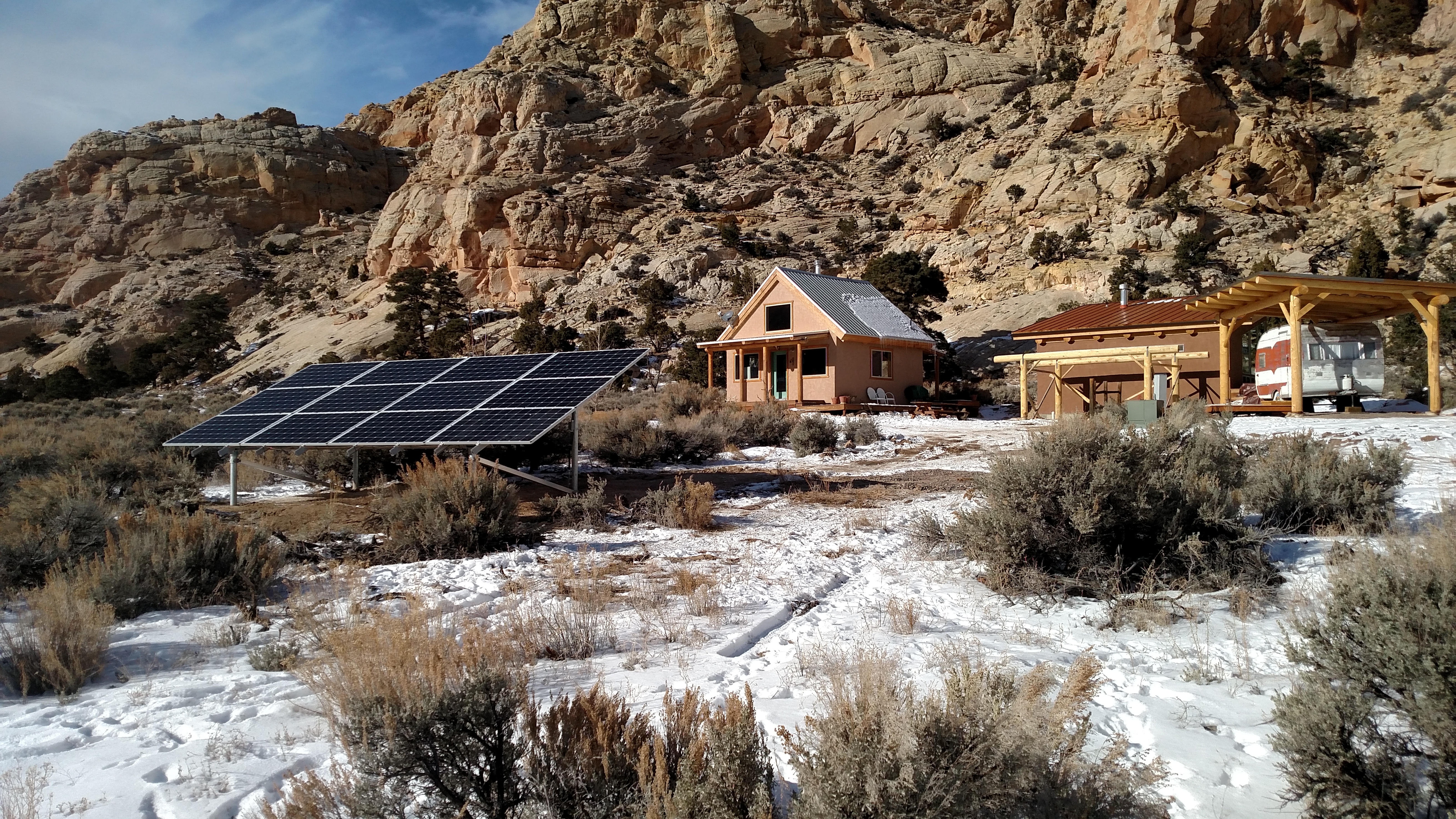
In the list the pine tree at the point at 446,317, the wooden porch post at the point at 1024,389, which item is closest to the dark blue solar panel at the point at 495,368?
the wooden porch post at the point at 1024,389

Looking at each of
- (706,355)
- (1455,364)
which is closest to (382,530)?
(706,355)

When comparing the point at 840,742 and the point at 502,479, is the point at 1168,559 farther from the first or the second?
the point at 502,479

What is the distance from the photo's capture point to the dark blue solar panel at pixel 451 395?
10867mm

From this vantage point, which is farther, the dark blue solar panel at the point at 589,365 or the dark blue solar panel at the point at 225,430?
the dark blue solar panel at the point at 589,365

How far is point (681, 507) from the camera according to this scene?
9438 mm

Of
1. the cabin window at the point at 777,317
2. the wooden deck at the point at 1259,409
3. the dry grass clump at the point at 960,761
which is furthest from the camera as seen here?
the cabin window at the point at 777,317

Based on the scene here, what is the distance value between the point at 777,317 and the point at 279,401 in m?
19.3

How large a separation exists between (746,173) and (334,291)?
3609 cm

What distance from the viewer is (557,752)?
9.39 feet

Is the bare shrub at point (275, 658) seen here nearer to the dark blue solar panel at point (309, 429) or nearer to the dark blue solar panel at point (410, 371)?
the dark blue solar panel at point (309, 429)

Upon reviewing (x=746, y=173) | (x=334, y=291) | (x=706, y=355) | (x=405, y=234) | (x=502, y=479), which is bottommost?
(x=502, y=479)

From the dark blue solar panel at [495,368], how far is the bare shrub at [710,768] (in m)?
9.42

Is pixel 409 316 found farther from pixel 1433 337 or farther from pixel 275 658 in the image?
pixel 1433 337

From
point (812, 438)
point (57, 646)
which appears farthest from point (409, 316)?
point (57, 646)
